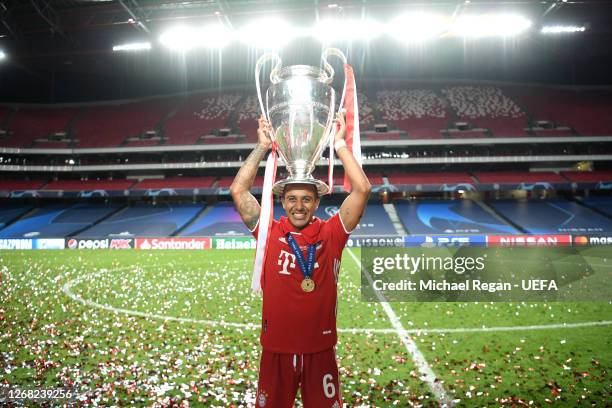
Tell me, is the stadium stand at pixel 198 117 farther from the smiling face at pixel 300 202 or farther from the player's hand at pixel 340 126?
the smiling face at pixel 300 202

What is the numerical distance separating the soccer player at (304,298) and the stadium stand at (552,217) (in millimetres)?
27967

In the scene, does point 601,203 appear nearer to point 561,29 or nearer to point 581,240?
point 581,240

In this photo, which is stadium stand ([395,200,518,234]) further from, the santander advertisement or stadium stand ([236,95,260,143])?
stadium stand ([236,95,260,143])

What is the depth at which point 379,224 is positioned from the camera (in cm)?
2952

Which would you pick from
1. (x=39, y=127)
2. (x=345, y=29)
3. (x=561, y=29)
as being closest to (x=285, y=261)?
(x=345, y=29)

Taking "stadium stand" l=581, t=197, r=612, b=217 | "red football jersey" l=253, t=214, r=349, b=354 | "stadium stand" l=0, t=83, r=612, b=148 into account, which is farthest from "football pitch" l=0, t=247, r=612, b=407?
"stadium stand" l=0, t=83, r=612, b=148

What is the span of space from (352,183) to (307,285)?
789 millimetres

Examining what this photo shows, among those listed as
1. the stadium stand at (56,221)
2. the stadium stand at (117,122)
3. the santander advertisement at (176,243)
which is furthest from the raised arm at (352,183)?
the stadium stand at (117,122)

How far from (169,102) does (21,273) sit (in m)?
33.9

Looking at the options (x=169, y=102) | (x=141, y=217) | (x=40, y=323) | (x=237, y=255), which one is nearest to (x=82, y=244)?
(x=141, y=217)

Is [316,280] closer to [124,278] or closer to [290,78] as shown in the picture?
[290,78]

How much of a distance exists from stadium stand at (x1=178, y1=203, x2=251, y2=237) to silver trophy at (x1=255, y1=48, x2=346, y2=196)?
23.8 metres

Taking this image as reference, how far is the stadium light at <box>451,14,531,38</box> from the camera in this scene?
1155 inches

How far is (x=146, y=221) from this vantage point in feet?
104
